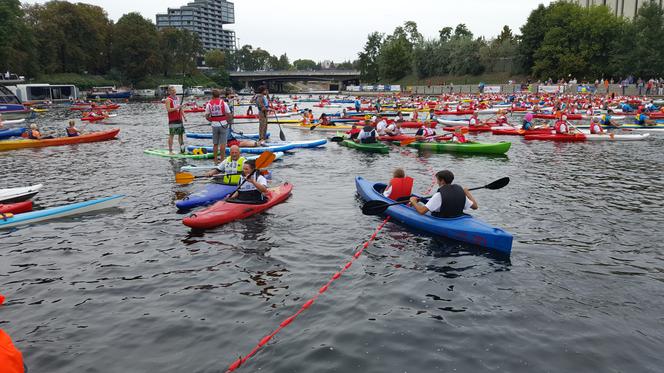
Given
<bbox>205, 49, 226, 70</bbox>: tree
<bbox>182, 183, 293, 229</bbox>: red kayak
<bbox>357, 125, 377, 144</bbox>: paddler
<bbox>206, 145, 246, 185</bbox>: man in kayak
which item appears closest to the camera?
<bbox>182, 183, 293, 229</bbox>: red kayak

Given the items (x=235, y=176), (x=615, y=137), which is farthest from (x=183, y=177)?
(x=615, y=137)

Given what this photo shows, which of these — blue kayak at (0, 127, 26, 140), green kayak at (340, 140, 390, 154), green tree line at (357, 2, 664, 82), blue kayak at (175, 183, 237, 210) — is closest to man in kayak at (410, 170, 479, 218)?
blue kayak at (175, 183, 237, 210)

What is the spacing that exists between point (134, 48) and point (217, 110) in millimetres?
91669

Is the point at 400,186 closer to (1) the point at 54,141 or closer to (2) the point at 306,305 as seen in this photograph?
A: (2) the point at 306,305

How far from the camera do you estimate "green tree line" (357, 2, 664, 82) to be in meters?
59.4

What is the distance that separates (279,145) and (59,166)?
28.1 feet

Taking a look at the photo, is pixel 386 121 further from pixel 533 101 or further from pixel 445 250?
pixel 533 101

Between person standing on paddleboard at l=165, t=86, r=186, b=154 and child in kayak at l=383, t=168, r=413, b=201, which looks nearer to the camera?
child in kayak at l=383, t=168, r=413, b=201

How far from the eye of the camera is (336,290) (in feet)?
24.7

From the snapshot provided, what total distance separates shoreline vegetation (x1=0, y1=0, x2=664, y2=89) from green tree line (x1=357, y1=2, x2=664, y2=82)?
0.42 ft

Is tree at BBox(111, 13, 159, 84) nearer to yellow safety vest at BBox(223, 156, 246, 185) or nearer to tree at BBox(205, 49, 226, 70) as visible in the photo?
tree at BBox(205, 49, 226, 70)

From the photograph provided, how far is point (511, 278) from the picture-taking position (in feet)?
26.0

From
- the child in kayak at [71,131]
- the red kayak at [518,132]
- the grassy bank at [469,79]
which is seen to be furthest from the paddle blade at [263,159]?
the grassy bank at [469,79]

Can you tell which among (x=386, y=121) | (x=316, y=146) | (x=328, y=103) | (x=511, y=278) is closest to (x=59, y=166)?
(x=316, y=146)
